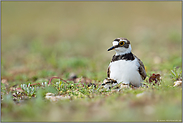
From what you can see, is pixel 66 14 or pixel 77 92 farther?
pixel 66 14

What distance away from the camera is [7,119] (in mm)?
3473

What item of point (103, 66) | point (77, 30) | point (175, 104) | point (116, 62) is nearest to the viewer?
point (175, 104)

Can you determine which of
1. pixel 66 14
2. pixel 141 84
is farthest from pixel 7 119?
pixel 66 14

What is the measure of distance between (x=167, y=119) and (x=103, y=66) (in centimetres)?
532

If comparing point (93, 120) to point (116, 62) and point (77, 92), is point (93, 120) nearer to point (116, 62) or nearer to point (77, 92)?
point (77, 92)

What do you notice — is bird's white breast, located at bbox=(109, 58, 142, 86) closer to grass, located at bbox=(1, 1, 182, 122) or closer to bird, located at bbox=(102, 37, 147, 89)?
bird, located at bbox=(102, 37, 147, 89)

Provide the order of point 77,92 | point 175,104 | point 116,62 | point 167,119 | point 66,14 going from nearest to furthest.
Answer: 1. point 167,119
2. point 175,104
3. point 77,92
4. point 116,62
5. point 66,14

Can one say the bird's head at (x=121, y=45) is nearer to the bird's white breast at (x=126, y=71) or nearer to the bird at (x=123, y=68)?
the bird at (x=123, y=68)

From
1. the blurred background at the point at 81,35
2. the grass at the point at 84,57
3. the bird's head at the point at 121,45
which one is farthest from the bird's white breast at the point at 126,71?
the blurred background at the point at 81,35

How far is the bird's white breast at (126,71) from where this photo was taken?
4.94 metres

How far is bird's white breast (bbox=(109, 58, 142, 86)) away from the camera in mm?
4938

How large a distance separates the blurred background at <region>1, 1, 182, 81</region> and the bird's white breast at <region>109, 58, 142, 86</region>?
5.58 ft

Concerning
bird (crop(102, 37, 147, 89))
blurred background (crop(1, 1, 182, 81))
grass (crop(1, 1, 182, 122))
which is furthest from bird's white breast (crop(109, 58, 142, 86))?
blurred background (crop(1, 1, 182, 81))

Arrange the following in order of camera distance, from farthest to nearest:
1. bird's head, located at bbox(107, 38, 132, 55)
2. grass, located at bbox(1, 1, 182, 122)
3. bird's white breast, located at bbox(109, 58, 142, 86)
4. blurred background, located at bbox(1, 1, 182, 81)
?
blurred background, located at bbox(1, 1, 182, 81) → bird's head, located at bbox(107, 38, 132, 55) → bird's white breast, located at bbox(109, 58, 142, 86) → grass, located at bbox(1, 1, 182, 122)
